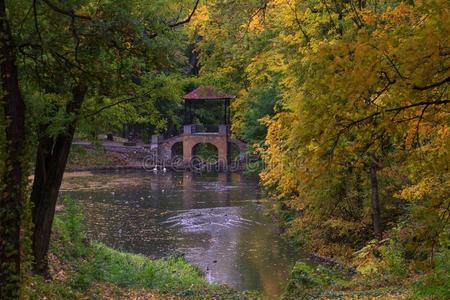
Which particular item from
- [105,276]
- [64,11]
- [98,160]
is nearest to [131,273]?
[105,276]

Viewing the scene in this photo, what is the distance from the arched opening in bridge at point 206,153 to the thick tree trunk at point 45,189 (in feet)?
114

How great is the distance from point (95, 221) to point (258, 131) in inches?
330

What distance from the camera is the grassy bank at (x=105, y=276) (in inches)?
377

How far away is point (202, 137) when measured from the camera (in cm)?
4462

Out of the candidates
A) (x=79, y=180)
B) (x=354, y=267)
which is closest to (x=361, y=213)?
(x=354, y=267)

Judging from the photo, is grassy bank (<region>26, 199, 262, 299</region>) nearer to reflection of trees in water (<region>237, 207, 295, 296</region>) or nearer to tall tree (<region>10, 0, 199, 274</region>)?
tall tree (<region>10, 0, 199, 274</region>)

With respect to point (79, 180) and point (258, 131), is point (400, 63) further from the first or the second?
point (79, 180)

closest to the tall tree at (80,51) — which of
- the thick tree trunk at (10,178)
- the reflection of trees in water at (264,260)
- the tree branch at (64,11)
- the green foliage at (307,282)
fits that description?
the tree branch at (64,11)

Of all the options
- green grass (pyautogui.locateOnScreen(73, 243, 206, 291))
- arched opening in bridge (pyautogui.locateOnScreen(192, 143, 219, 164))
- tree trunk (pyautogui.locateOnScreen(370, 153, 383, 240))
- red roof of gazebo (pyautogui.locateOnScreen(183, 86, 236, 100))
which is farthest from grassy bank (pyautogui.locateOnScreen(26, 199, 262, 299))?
arched opening in bridge (pyautogui.locateOnScreen(192, 143, 219, 164))


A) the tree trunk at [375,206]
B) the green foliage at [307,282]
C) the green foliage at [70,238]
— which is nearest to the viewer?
the green foliage at [307,282]

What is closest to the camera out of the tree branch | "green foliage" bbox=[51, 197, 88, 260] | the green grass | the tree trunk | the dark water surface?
the tree branch

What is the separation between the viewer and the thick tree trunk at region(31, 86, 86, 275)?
9961 millimetres

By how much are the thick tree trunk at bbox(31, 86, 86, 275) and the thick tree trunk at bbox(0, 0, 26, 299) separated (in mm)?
3768

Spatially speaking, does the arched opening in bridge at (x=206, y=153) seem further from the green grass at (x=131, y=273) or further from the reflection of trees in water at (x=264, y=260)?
the green grass at (x=131, y=273)
